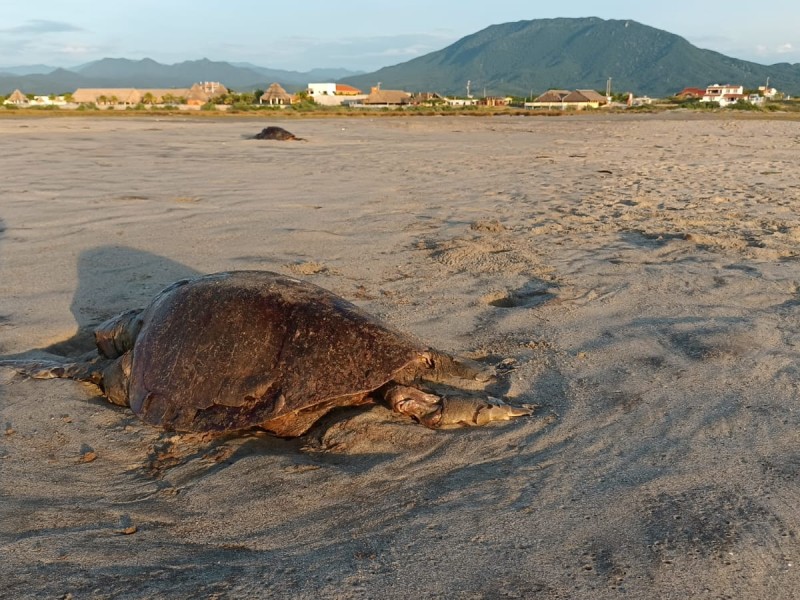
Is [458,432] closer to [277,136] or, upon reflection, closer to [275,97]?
[277,136]

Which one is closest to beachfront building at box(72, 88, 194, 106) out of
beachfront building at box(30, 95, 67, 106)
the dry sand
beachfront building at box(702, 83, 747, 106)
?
beachfront building at box(30, 95, 67, 106)

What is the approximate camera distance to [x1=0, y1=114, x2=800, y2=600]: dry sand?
2.12 m

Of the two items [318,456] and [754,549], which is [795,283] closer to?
[754,549]

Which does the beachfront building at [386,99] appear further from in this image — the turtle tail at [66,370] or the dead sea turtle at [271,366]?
the dead sea turtle at [271,366]

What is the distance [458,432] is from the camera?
3113mm

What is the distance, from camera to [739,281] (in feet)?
16.7

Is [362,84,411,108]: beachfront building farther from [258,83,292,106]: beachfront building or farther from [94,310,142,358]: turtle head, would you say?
[94,310,142,358]: turtle head

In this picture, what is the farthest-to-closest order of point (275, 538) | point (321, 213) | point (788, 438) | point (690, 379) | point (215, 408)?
point (321, 213), point (690, 379), point (215, 408), point (788, 438), point (275, 538)

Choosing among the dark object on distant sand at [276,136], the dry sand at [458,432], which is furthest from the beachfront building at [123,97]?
the dry sand at [458,432]

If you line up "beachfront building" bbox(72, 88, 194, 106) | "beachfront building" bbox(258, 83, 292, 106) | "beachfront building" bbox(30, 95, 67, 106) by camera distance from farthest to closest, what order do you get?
"beachfront building" bbox(258, 83, 292, 106) < "beachfront building" bbox(72, 88, 194, 106) < "beachfront building" bbox(30, 95, 67, 106)

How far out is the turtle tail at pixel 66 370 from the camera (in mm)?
3619

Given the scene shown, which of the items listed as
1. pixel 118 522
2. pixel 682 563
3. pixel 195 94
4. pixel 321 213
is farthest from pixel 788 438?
pixel 195 94

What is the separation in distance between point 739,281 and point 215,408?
4016 millimetres

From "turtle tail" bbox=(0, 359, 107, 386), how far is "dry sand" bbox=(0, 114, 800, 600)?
0.22 ft
